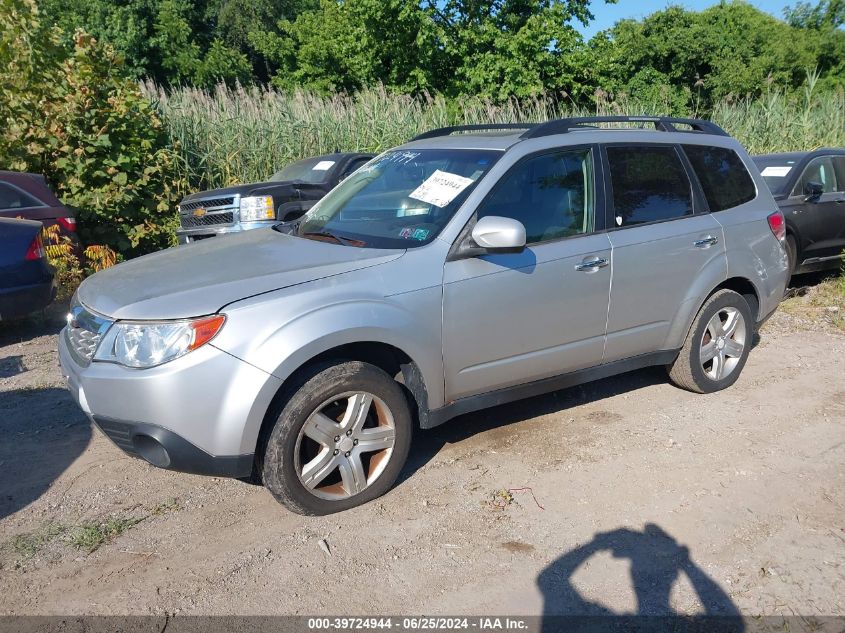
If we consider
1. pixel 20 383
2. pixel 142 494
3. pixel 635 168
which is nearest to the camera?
pixel 142 494

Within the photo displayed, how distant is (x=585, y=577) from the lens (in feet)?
10.6

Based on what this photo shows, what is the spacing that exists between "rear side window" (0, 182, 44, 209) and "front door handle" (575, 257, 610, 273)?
655 cm

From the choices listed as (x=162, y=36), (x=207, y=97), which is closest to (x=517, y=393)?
(x=207, y=97)

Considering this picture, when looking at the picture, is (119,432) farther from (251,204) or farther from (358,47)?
(358,47)

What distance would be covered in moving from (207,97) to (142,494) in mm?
10878

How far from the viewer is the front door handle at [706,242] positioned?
494 cm

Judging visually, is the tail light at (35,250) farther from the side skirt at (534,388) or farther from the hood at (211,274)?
the side skirt at (534,388)

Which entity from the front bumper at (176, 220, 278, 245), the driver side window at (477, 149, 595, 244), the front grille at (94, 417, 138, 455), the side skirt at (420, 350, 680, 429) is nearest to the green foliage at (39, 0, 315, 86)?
the front bumper at (176, 220, 278, 245)

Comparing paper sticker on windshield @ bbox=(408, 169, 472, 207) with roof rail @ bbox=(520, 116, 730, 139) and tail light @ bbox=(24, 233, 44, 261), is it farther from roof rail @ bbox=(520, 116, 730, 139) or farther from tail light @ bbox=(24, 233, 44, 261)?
tail light @ bbox=(24, 233, 44, 261)

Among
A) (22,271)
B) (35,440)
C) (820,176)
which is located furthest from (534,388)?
(820,176)

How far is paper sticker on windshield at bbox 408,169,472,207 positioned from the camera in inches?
163

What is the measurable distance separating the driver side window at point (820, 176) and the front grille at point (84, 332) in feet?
25.0

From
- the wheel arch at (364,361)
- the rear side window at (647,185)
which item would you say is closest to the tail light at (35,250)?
the wheel arch at (364,361)

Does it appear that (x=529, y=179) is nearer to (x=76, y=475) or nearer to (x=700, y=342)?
(x=700, y=342)
